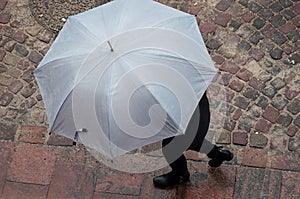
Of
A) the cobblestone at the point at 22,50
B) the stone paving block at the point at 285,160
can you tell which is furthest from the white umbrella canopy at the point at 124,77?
the cobblestone at the point at 22,50

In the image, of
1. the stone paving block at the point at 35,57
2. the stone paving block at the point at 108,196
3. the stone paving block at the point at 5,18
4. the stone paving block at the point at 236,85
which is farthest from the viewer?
the stone paving block at the point at 5,18

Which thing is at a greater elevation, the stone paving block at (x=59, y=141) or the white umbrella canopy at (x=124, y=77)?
the white umbrella canopy at (x=124, y=77)

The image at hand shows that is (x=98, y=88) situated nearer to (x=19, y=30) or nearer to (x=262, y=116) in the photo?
(x=262, y=116)

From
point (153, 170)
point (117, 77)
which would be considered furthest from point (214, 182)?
point (117, 77)

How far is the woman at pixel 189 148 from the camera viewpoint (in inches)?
162

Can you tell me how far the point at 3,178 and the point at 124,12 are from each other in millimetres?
2155

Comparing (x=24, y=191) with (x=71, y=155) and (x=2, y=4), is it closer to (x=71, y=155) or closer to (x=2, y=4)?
(x=71, y=155)

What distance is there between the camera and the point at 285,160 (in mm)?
4957

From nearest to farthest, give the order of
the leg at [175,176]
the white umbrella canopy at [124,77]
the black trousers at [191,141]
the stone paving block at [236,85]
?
1. the white umbrella canopy at [124,77]
2. the black trousers at [191,141]
3. the leg at [175,176]
4. the stone paving block at [236,85]

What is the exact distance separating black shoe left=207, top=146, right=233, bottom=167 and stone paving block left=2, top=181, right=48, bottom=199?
5.06 ft

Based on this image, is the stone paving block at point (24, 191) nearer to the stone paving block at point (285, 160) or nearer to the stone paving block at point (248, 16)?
the stone paving block at point (285, 160)

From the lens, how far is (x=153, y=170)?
4992mm

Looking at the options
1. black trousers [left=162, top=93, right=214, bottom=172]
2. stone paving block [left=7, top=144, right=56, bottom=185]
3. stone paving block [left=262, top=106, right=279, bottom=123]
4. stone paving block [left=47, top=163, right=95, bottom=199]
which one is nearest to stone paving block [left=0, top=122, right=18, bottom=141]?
stone paving block [left=7, top=144, right=56, bottom=185]

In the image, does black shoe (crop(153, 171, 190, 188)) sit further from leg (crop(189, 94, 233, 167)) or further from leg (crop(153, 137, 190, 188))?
leg (crop(189, 94, 233, 167))
